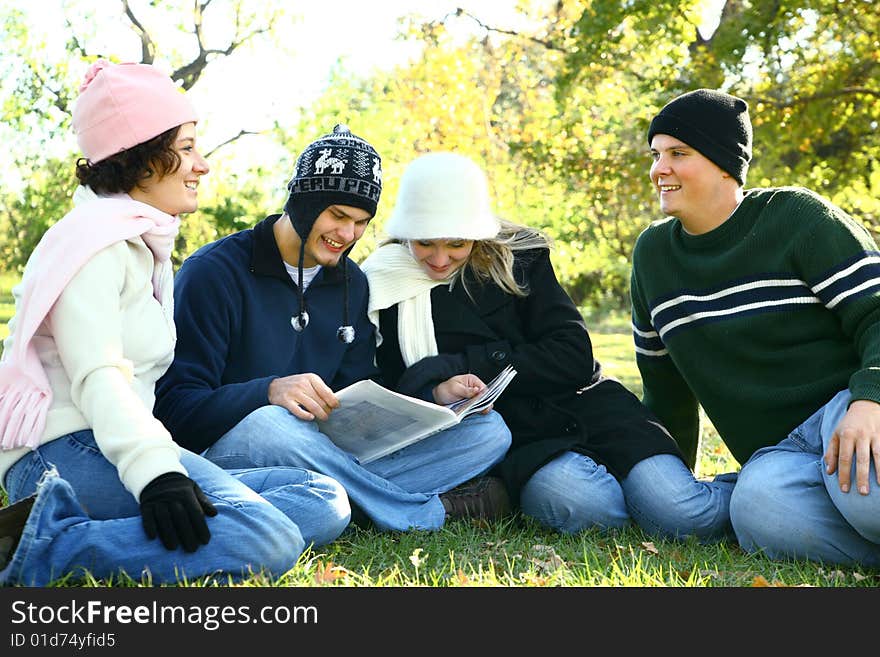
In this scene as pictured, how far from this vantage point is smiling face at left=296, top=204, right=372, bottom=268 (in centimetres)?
375

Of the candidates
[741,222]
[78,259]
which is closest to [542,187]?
[741,222]

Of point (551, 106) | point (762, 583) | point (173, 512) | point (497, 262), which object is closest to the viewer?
point (173, 512)

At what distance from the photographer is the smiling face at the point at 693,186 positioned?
12.6 ft

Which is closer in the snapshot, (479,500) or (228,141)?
(479,500)

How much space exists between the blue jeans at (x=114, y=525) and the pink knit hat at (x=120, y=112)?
0.90 metres

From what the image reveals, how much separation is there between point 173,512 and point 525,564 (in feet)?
3.71

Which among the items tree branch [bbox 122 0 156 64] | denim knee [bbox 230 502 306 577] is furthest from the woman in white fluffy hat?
tree branch [bbox 122 0 156 64]

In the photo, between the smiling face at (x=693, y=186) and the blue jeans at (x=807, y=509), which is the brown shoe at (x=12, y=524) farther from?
the smiling face at (x=693, y=186)

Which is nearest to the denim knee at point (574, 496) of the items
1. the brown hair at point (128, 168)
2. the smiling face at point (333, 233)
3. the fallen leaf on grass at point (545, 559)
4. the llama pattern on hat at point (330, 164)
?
the fallen leaf on grass at point (545, 559)

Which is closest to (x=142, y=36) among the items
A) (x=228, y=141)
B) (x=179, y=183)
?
(x=228, y=141)

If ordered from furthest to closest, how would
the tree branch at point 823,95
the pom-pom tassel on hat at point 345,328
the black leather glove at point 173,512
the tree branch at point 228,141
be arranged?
1. the tree branch at point 228,141
2. the tree branch at point 823,95
3. the pom-pom tassel on hat at point 345,328
4. the black leather glove at point 173,512

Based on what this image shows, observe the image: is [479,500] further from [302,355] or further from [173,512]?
[173,512]

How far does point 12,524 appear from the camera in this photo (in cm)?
279

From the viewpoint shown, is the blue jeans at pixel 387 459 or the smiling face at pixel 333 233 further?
the smiling face at pixel 333 233
